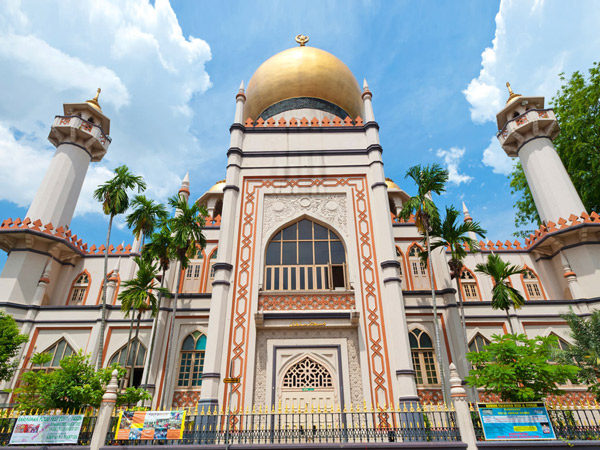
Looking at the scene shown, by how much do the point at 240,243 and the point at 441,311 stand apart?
9299mm

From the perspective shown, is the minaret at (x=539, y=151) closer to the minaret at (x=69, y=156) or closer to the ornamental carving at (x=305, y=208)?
the ornamental carving at (x=305, y=208)

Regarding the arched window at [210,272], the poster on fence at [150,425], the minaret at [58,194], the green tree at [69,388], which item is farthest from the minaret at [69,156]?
the poster on fence at [150,425]

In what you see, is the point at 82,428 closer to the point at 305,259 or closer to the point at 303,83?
the point at 305,259

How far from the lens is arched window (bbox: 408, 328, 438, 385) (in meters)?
14.6

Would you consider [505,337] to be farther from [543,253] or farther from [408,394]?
[543,253]

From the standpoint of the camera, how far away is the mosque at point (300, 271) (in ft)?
40.0

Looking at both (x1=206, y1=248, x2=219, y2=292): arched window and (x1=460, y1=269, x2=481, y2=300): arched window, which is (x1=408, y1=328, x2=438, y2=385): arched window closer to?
(x1=460, y1=269, x2=481, y2=300): arched window

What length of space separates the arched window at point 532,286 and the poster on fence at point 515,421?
470 inches

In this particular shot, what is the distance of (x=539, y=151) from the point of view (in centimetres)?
2064

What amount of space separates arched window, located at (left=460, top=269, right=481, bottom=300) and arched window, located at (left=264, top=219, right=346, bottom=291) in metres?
8.41

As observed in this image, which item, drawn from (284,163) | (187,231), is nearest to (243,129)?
(284,163)

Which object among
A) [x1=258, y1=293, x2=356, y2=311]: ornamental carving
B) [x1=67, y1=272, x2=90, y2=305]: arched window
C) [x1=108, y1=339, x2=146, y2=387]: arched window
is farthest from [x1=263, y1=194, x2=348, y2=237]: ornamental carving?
[x1=67, y1=272, x2=90, y2=305]: arched window

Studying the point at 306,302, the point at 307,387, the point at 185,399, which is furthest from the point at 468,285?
the point at 185,399

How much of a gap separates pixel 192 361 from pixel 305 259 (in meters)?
6.52
